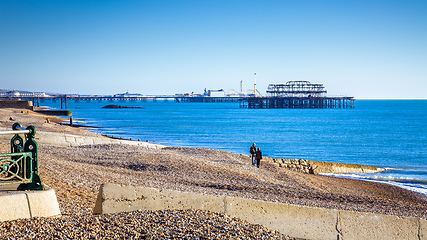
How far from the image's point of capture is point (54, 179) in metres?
10.9

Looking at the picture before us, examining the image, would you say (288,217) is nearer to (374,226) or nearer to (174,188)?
(374,226)

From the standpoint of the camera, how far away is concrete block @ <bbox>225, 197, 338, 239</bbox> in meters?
7.78

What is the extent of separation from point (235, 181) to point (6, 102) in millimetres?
81520

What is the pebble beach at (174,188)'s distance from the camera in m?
6.21

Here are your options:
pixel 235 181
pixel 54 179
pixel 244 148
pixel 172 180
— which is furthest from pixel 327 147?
pixel 54 179

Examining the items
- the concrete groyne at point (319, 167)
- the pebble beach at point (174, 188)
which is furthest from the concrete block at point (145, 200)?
the concrete groyne at point (319, 167)

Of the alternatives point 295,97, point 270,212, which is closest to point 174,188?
point 270,212

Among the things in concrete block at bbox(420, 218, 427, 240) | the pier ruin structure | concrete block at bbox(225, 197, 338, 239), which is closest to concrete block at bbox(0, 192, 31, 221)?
concrete block at bbox(225, 197, 338, 239)

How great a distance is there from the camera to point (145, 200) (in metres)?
7.63

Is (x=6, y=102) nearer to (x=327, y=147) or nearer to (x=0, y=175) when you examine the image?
(x=327, y=147)

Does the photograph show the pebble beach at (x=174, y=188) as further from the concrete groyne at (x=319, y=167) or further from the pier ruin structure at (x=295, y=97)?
the pier ruin structure at (x=295, y=97)

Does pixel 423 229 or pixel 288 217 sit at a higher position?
pixel 288 217

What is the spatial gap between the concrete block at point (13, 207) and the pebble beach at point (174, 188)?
0.53 ft

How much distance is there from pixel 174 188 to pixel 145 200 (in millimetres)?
4702
